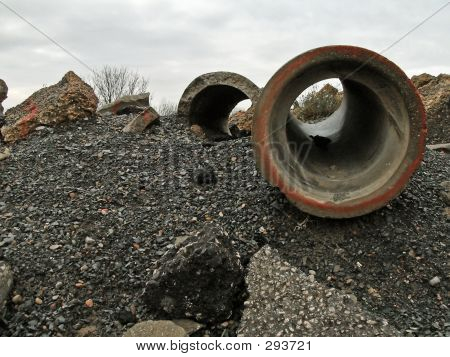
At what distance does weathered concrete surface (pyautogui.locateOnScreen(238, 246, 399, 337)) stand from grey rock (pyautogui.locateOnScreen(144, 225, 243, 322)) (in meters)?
0.18

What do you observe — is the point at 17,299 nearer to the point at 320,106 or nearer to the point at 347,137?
the point at 347,137

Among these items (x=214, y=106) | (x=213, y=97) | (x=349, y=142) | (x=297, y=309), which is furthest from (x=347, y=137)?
(x=214, y=106)

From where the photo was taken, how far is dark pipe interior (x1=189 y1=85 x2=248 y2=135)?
6129 mm

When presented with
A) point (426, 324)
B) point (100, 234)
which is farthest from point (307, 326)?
point (100, 234)

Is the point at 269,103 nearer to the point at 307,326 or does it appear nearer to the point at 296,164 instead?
the point at 296,164

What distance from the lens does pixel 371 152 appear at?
4031mm

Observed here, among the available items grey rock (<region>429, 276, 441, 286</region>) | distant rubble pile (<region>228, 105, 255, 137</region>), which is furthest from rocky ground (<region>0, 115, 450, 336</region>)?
distant rubble pile (<region>228, 105, 255, 137</region>)

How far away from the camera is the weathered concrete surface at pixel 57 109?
19.1 feet

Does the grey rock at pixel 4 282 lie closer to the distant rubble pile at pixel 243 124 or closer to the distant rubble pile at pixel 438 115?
the distant rubble pile at pixel 243 124

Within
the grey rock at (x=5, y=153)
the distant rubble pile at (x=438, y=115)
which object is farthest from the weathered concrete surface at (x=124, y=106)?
the distant rubble pile at (x=438, y=115)

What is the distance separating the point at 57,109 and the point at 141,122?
44.3 inches

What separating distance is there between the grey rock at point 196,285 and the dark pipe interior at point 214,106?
3.30 m

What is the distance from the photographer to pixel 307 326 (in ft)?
9.41

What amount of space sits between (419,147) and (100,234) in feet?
8.18
